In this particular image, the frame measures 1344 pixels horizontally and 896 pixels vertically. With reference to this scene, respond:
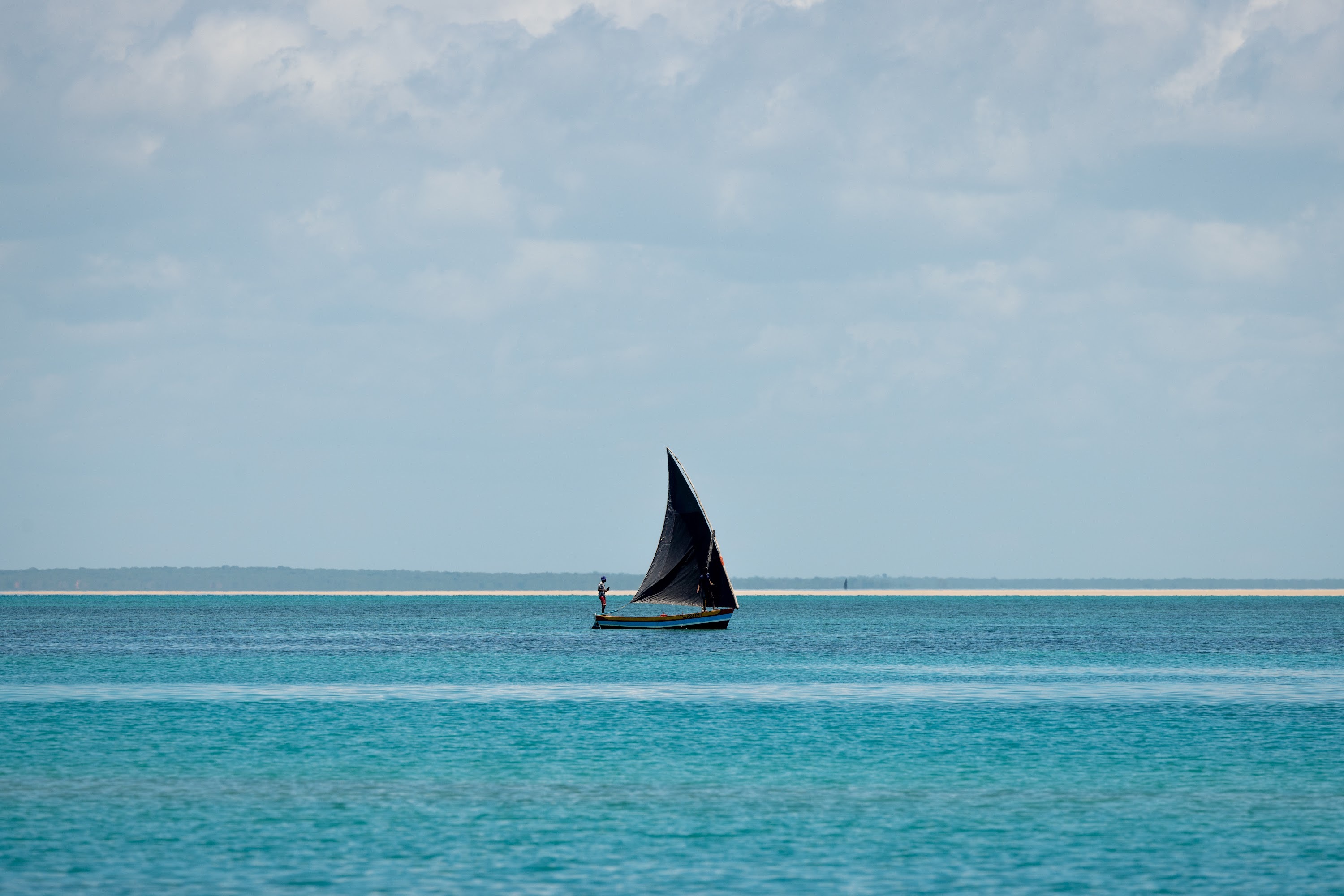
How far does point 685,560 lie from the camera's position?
93875mm

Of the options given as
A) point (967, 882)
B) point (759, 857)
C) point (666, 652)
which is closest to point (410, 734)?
point (759, 857)

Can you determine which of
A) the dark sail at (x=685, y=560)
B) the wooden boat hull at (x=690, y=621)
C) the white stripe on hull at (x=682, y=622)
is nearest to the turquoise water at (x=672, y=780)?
the dark sail at (x=685, y=560)

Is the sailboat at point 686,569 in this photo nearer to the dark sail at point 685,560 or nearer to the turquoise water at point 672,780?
the dark sail at point 685,560

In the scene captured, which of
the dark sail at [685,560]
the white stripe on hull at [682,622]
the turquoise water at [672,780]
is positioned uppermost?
the dark sail at [685,560]

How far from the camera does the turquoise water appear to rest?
22.9m

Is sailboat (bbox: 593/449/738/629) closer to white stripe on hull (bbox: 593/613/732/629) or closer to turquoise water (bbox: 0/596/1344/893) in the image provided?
white stripe on hull (bbox: 593/613/732/629)

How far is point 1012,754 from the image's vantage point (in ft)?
122

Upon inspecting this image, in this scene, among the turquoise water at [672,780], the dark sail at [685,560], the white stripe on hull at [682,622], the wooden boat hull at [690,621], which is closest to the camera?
the turquoise water at [672,780]

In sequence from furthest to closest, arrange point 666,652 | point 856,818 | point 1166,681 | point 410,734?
point 666,652 < point 1166,681 < point 410,734 < point 856,818

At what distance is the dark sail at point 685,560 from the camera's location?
91125mm

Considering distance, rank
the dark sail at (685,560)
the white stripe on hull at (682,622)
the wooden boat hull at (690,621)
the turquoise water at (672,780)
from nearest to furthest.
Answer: the turquoise water at (672,780), the dark sail at (685,560), the wooden boat hull at (690,621), the white stripe on hull at (682,622)

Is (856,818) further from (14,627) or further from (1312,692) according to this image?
(14,627)

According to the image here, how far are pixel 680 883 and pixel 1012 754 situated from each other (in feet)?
57.4

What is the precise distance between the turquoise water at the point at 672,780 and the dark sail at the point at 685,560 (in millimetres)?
18969
